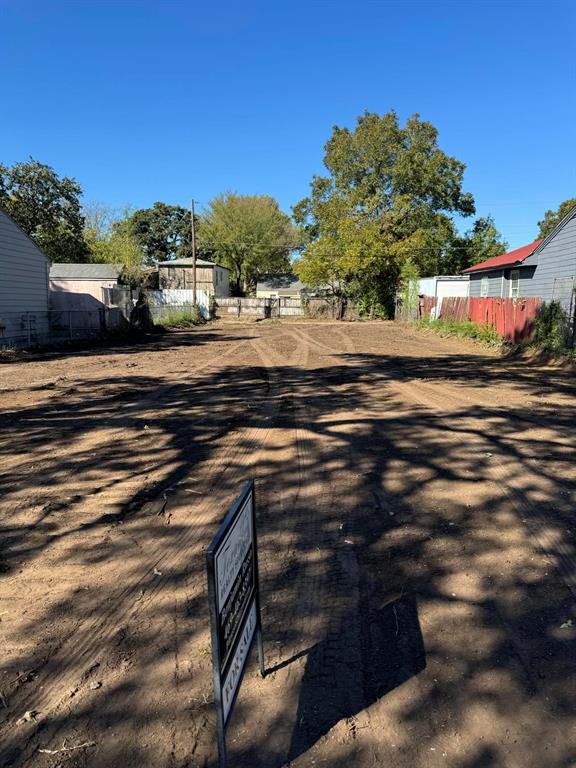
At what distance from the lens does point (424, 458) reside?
5.92 m

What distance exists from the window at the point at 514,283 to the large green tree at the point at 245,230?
41.7 meters

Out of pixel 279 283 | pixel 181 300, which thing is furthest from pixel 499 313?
pixel 279 283

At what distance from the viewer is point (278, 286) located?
67875 mm

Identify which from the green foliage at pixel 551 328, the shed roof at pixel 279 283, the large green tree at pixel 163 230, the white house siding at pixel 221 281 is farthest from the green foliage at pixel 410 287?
the large green tree at pixel 163 230

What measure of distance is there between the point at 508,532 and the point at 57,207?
4715cm

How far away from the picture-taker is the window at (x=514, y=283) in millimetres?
24219

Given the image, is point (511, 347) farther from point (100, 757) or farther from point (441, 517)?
point (100, 757)

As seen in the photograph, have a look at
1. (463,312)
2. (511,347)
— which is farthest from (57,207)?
(511,347)

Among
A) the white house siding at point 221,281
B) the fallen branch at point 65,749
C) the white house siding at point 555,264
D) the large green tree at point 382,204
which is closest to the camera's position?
the fallen branch at point 65,749

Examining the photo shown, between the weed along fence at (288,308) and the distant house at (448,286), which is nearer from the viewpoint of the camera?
the distant house at (448,286)

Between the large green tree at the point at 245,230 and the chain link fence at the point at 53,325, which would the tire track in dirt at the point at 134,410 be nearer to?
the chain link fence at the point at 53,325

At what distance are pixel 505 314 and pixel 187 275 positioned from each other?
40628 mm

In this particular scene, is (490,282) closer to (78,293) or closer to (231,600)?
(78,293)

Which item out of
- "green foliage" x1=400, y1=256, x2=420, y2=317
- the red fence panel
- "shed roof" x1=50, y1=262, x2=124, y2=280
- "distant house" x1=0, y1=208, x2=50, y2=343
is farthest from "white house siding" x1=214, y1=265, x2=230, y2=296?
"distant house" x1=0, y1=208, x2=50, y2=343
